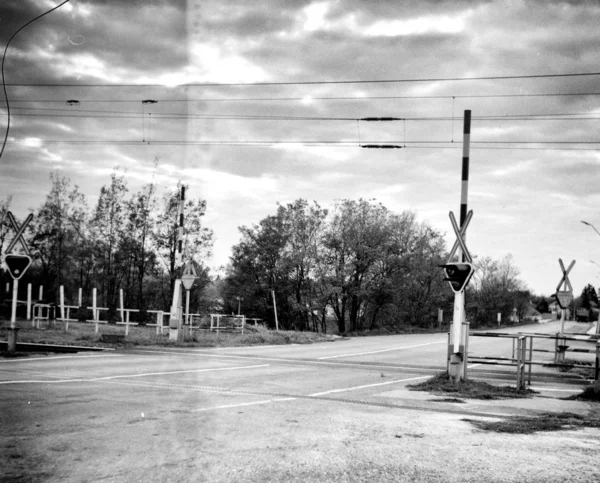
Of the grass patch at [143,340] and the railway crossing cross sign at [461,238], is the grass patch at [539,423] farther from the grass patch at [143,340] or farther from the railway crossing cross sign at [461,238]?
the grass patch at [143,340]

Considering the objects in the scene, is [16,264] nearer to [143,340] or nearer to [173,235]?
[143,340]

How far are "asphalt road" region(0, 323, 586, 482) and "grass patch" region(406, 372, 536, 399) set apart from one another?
625 millimetres

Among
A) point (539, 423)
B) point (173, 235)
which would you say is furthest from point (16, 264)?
point (173, 235)

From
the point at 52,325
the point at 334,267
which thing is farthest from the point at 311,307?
the point at 52,325

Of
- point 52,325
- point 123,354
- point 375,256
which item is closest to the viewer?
point 123,354

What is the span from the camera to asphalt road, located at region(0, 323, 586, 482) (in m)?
5.74

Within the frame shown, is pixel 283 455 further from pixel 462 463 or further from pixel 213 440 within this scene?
pixel 462 463

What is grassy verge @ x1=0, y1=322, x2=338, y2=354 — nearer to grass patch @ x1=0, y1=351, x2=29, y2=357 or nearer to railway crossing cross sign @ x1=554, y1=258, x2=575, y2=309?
grass patch @ x1=0, y1=351, x2=29, y2=357

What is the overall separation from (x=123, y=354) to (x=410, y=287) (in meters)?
40.8

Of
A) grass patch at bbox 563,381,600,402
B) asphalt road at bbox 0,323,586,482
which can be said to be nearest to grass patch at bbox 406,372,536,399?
asphalt road at bbox 0,323,586,482

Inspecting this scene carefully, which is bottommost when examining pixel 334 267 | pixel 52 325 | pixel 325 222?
pixel 52 325

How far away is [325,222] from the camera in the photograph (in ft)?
194

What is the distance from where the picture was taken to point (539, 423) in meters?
8.75

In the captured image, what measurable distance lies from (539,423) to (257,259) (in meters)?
53.1
